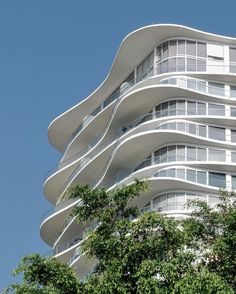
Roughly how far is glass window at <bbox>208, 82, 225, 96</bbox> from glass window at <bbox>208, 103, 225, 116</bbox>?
90cm

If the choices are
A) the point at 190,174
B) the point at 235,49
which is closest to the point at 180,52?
the point at 235,49

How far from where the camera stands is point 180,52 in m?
72.9

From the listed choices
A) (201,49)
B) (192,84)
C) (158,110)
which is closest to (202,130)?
(192,84)

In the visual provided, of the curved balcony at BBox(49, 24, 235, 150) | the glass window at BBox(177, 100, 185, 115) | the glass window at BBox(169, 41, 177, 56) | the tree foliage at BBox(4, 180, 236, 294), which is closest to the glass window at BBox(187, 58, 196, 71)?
the glass window at BBox(169, 41, 177, 56)

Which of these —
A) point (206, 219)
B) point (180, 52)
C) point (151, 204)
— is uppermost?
point (180, 52)

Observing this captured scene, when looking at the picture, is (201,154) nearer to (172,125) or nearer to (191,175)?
(191,175)

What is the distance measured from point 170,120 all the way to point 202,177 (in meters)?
4.87

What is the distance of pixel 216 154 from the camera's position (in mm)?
70000

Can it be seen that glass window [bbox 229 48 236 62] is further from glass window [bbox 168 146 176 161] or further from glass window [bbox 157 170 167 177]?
glass window [bbox 157 170 167 177]

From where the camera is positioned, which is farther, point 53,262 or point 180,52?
point 180,52

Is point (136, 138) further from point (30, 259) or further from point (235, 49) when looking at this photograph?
point (30, 259)

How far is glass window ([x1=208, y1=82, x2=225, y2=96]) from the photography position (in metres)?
72.1

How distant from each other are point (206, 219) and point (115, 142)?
33.2 meters

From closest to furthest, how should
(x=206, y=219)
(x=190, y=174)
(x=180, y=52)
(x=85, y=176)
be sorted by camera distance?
1. (x=206, y=219)
2. (x=190, y=174)
3. (x=180, y=52)
4. (x=85, y=176)
